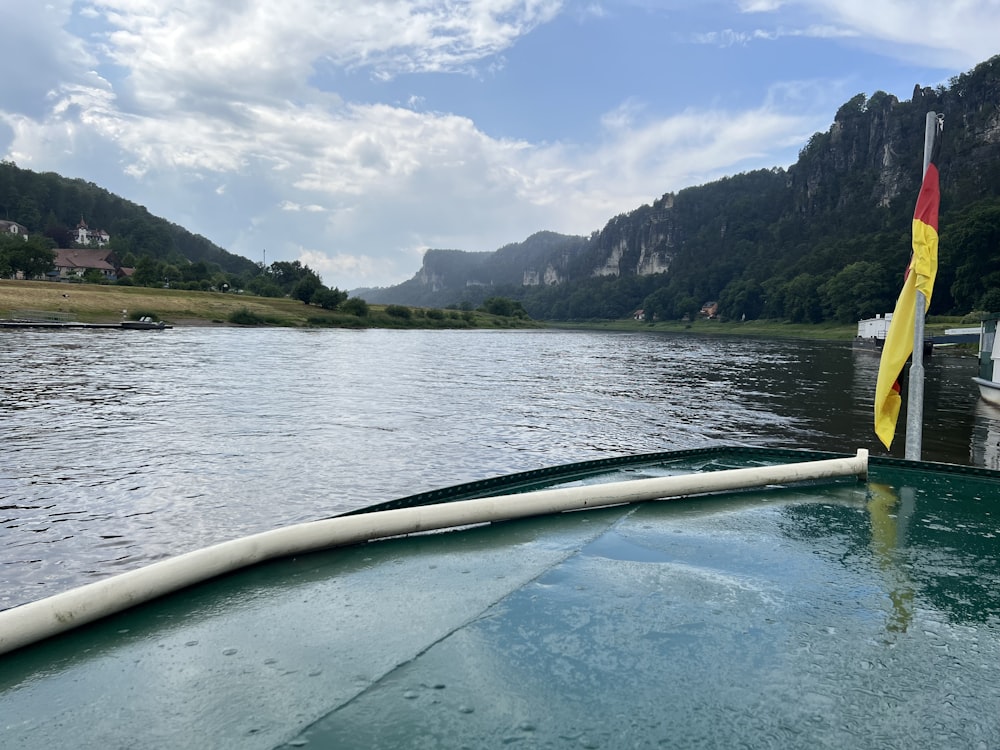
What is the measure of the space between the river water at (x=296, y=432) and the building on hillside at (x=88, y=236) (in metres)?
167

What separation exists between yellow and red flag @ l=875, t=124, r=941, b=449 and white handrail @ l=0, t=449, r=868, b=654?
2.92 ft

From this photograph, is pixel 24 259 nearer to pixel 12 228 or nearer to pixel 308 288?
pixel 308 288

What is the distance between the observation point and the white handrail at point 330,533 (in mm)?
3885

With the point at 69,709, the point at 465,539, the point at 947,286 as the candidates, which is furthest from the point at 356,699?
the point at 947,286

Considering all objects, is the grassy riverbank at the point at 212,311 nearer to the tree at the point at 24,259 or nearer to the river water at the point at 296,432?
the tree at the point at 24,259

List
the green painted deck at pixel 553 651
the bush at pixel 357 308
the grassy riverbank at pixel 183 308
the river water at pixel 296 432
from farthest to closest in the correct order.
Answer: the bush at pixel 357 308
the grassy riverbank at pixel 183 308
the river water at pixel 296 432
the green painted deck at pixel 553 651

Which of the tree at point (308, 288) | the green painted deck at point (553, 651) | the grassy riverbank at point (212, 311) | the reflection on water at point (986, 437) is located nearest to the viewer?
the green painted deck at point (553, 651)

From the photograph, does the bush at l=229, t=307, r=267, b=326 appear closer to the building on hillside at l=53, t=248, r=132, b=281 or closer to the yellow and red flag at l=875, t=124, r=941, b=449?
the building on hillside at l=53, t=248, r=132, b=281

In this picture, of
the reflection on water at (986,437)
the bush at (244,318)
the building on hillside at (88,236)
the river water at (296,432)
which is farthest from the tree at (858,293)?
the building on hillside at (88,236)

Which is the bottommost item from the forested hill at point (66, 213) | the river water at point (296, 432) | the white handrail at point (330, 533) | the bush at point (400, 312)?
the river water at point (296, 432)

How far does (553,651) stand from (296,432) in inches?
528

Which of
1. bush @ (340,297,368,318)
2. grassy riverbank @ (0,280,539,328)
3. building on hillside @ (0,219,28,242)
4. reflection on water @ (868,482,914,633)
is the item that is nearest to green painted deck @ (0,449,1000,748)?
reflection on water @ (868,482,914,633)

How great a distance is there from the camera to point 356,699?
3.19 metres

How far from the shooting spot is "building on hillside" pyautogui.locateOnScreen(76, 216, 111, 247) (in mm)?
176875
